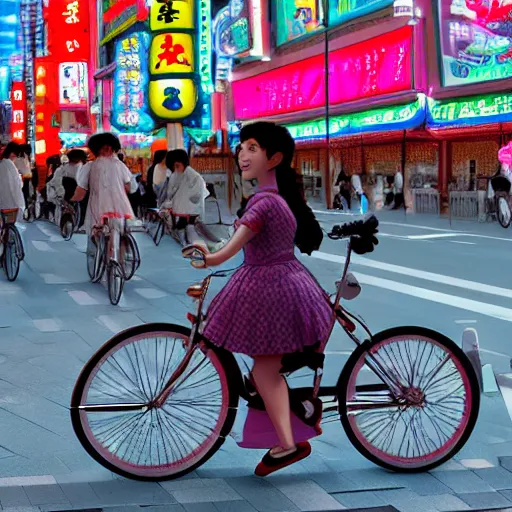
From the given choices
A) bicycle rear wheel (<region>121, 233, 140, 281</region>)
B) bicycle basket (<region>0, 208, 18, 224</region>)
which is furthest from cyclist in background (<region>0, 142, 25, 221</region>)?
bicycle rear wheel (<region>121, 233, 140, 281</region>)

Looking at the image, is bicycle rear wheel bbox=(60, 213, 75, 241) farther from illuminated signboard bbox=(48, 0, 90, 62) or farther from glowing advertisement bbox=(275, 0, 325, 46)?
illuminated signboard bbox=(48, 0, 90, 62)

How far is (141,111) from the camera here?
43562 millimetres

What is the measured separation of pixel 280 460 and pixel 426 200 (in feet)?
85.2

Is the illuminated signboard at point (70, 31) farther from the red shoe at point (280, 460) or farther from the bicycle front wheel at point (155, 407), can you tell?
the red shoe at point (280, 460)

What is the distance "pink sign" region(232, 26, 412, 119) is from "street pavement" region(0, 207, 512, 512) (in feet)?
45.6

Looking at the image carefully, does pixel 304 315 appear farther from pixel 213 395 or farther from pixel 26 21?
pixel 26 21

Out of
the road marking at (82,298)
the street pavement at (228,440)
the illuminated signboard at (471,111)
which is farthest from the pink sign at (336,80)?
the road marking at (82,298)

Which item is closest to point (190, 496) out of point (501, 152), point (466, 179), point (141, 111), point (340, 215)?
point (501, 152)

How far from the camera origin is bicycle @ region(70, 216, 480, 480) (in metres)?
4.68

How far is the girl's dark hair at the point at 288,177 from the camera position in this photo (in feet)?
15.2

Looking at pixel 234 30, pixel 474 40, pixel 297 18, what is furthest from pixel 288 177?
pixel 234 30

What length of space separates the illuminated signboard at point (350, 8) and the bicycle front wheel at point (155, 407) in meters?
26.7

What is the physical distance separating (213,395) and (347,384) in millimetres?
600

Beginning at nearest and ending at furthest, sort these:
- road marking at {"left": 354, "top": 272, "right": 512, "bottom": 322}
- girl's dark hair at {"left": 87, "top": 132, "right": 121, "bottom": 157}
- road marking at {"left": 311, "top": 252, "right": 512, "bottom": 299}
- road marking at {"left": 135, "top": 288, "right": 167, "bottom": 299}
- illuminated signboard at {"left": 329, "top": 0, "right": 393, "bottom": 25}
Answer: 1. road marking at {"left": 354, "top": 272, "right": 512, "bottom": 322}
2. girl's dark hair at {"left": 87, "top": 132, "right": 121, "bottom": 157}
3. road marking at {"left": 135, "top": 288, "right": 167, "bottom": 299}
4. road marking at {"left": 311, "top": 252, "right": 512, "bottom": 299}
5. illuminated signboard at {"left": 329, "top": 0, "right": 393, "bottom": 25}
